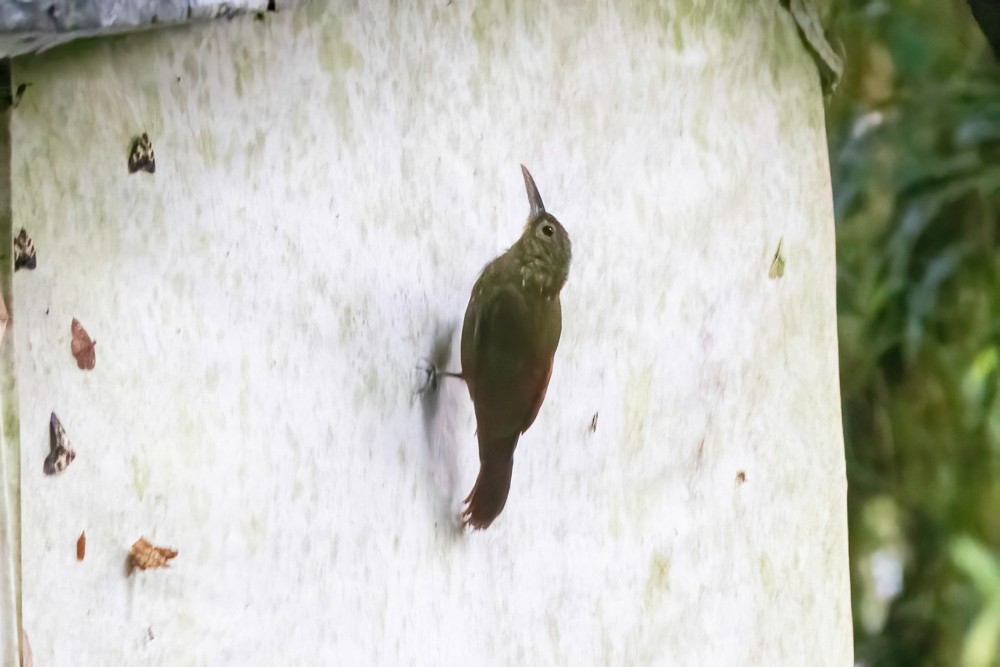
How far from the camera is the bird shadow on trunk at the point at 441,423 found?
0.86 metres

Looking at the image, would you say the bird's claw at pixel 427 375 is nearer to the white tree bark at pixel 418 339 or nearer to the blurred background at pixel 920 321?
the white tree bark at pixel 418 339

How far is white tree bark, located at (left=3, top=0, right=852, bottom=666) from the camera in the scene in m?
0.66

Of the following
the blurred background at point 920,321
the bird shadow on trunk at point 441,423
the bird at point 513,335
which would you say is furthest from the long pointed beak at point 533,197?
the blurred background at point 920,321

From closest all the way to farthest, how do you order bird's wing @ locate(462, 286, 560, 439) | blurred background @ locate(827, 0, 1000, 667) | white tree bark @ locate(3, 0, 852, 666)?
white tree bark @ locate(3, 0, 852, 666), bird's wing @ locate(462, 286, 560, 439), blurred background @ locate(827, 0, 1000, 667)

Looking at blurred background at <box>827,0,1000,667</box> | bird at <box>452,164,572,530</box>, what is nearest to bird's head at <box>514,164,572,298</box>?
bird at <box>452,164,572,530</box>

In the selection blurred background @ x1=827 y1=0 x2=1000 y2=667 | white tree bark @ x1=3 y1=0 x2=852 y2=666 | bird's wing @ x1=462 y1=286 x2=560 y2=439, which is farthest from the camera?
blurred background @ x1=827 y1=0 x2=1000 y2=667

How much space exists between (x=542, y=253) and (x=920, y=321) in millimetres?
1070

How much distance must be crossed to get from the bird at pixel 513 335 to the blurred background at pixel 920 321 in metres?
1.03

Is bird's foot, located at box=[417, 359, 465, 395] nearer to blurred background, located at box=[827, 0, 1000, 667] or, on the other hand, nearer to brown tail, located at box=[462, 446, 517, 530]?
brown tail, located at box=[462, 446, 517, 530]

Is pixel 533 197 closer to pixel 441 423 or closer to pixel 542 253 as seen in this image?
pixel 542 253

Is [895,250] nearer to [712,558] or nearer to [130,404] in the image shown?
[712,558]

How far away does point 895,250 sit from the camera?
1604mm

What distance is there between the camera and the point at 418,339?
85 cm

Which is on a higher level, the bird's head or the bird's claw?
the bird's head
